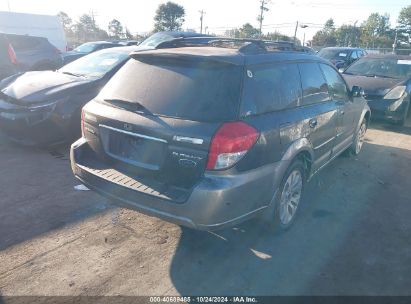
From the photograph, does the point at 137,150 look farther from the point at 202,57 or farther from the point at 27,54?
the point at 27,54

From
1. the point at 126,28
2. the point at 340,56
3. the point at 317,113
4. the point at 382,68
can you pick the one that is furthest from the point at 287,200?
the point at 126,28

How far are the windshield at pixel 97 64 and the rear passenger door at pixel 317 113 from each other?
359 cm

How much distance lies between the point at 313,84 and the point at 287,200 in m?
1.40

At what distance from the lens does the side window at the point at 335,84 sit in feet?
14.8

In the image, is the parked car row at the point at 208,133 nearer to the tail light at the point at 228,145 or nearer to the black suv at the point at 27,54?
the tail light at the point at 228,145

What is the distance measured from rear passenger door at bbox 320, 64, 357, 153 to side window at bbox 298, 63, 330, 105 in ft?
0.65

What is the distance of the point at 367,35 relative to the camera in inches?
2657

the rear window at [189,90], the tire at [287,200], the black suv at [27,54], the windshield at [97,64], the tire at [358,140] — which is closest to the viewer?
the rear window at [189,90]

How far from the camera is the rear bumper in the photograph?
8.87ft

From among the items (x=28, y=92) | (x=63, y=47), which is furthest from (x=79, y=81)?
(x=63, y=47)

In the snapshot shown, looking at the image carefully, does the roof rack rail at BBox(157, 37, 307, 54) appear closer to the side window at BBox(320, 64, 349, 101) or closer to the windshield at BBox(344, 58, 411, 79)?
the side window at BBox(320, 64, 349, 101)

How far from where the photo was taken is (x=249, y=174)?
9.42 feet

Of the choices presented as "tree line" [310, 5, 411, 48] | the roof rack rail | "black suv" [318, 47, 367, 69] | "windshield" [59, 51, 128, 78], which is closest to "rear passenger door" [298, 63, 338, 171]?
the roof rack rail

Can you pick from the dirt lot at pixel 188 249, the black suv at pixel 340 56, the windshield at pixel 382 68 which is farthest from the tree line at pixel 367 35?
the dirt lot at pixel 188 249
